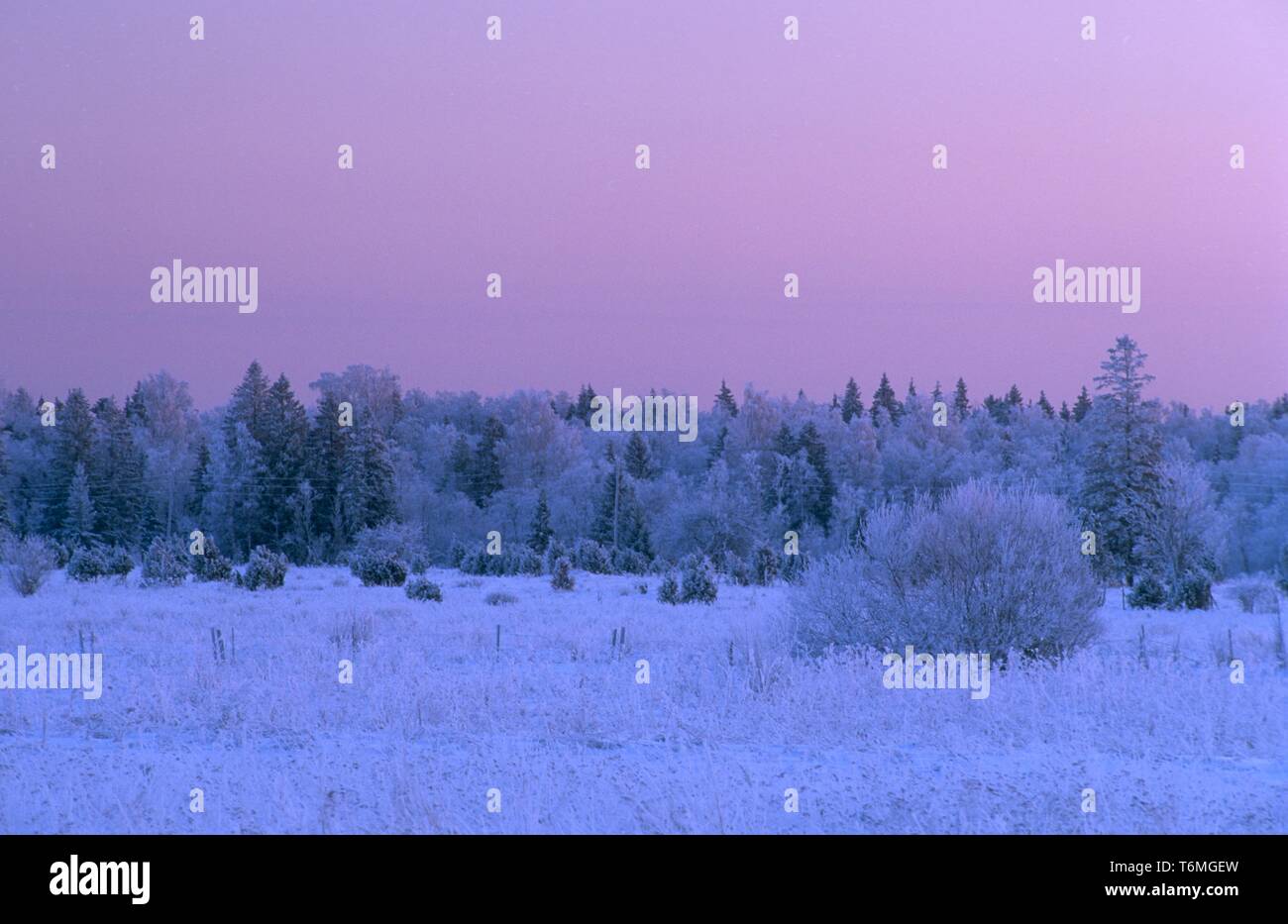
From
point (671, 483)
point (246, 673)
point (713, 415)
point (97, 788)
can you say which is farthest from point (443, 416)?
point (97, 788)

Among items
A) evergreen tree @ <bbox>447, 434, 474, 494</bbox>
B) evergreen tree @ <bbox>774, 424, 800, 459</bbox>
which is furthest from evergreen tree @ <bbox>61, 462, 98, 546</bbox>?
evergreen tree @ <bbox>774, 424, 800, 459</bbox>

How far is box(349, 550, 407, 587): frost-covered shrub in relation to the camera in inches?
1419

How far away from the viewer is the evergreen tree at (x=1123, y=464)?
122 ft

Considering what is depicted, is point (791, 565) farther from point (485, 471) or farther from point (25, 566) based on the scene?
point (485, 471)

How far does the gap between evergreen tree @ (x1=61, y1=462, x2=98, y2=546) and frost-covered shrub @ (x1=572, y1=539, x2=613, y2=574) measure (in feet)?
69.9

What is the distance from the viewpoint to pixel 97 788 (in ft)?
29.7

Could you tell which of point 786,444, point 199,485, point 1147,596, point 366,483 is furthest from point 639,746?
point 199,485

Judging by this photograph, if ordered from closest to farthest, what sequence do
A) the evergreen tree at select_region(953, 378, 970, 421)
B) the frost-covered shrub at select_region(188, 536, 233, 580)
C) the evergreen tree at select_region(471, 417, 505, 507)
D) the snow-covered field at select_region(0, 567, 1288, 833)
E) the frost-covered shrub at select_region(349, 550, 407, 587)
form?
the snow-covered field at select_region(0, 567, 1288, 833)
the frost-covered shrub at select_region(188, 536, 233, 580)
the frost-covered shrub at select_region(349, 550, 407, 587)
the evergreen tree at select_region(471, 417, 505, 507)
the evergreen tree at select_region(953, 378, 970, 421)

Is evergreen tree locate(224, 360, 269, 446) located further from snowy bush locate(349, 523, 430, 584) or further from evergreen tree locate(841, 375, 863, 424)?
evergreen tree locate(841, 375, 863, 424)

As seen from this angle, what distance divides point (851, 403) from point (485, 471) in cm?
3063

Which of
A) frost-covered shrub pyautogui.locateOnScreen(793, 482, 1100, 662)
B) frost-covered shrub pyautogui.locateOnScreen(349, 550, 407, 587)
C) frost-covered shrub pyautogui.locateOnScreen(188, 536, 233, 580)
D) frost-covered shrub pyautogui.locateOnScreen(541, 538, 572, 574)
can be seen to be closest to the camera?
frost-covered shrub pyautogui.locateOnScreen(793, 482, 1100, 662)

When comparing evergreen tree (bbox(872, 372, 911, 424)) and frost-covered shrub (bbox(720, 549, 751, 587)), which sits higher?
evergreen tree (bbox(872, 372, 911, 424))
